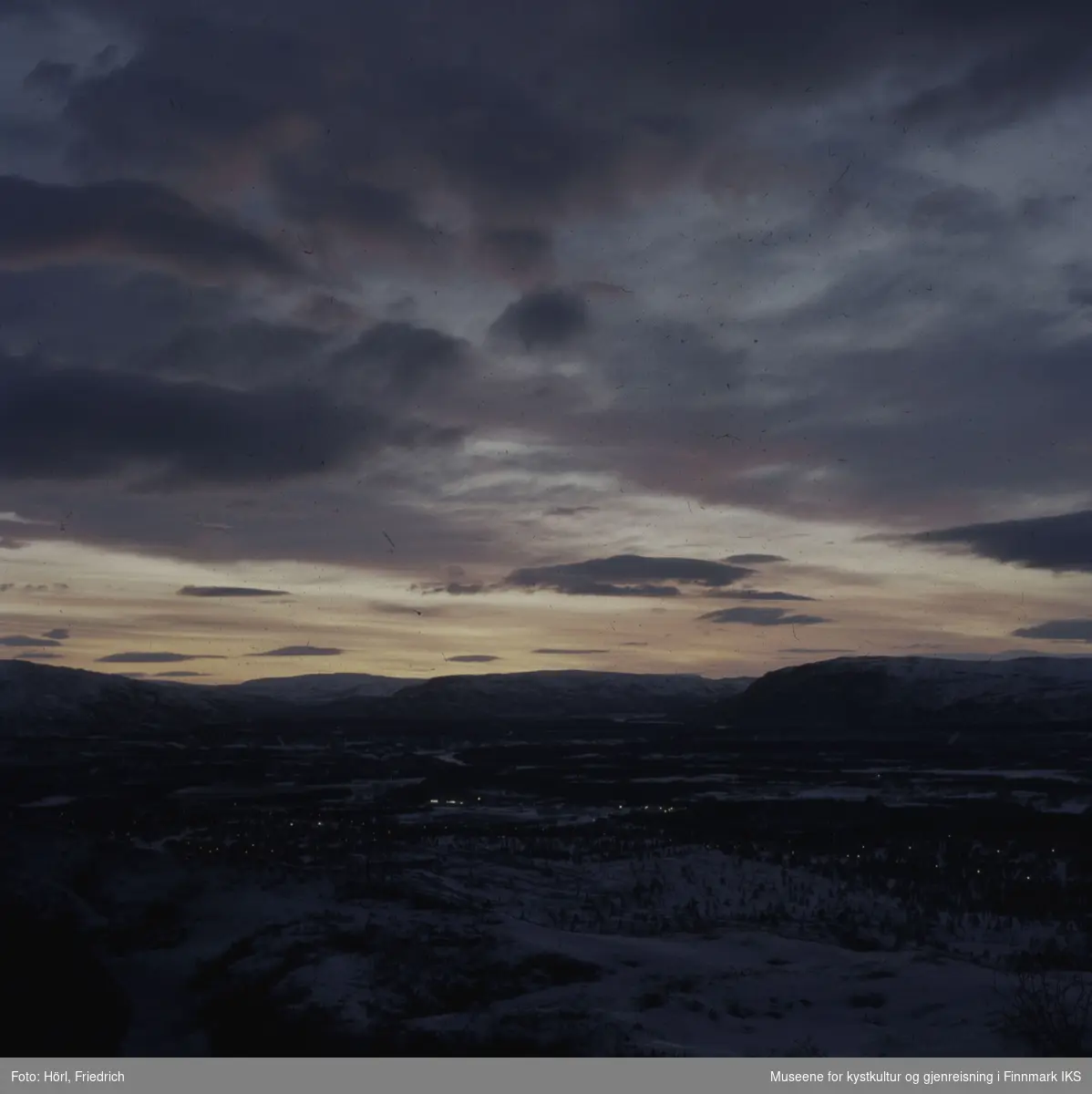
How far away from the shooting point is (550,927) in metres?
19.8

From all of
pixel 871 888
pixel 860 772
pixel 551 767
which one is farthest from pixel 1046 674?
pixel 871 888

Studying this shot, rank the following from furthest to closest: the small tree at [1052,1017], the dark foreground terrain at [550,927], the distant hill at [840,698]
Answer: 1. the distant hill at [840,698]
2. the dark foreground terrain at [550,927]
3. the small tree at [1052,1017]

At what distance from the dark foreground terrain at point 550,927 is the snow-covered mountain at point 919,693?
314 ft

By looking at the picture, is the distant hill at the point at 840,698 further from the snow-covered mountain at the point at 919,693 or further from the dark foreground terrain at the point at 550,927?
the dark foreground terrain at the point at 550,927

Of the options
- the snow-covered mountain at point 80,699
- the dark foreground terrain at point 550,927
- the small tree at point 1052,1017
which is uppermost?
the small tree at point 1052,1017

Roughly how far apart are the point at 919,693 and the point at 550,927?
14048 centimetres

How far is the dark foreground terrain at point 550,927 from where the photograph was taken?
13.2 meters

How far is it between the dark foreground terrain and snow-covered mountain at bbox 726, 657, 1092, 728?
314 feet

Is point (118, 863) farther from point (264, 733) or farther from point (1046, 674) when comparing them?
point (1046, 674)

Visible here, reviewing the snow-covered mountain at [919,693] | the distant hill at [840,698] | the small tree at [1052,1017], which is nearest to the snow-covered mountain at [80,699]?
the distant hill at [840,698]

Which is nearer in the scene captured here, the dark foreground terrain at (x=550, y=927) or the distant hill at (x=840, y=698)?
the dark foreground terrain at (x=550, y=927)

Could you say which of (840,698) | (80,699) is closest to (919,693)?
(840,698)

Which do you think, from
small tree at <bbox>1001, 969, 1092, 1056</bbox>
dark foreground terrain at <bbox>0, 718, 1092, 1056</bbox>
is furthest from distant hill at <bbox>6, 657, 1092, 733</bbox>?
small tree at <bbox>1001, 969, 1092, 1056</bbox>

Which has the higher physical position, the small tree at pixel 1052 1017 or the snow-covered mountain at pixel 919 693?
the small tree at pixel 1052 1017
